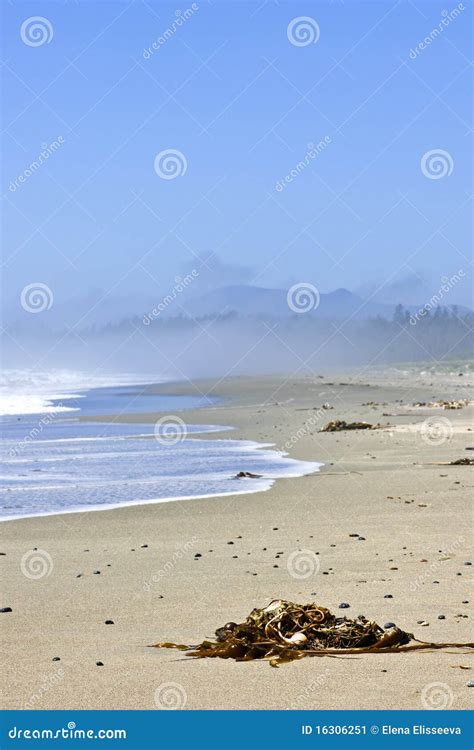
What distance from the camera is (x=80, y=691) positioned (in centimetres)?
679

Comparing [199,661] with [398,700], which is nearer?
[398,700]

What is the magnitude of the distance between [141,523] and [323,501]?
8.99ft

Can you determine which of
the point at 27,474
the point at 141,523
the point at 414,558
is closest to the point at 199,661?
the point at 414,558

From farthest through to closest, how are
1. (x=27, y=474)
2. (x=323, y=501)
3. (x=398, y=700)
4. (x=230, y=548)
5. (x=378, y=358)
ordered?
(x=378, y=358), (x=27, y=474), (x=323, y=501), (x=230, y=548), (x=398, y=700)

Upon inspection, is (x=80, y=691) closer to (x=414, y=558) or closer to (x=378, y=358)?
(x=414, y=558)

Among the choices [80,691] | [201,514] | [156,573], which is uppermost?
[201,514]
